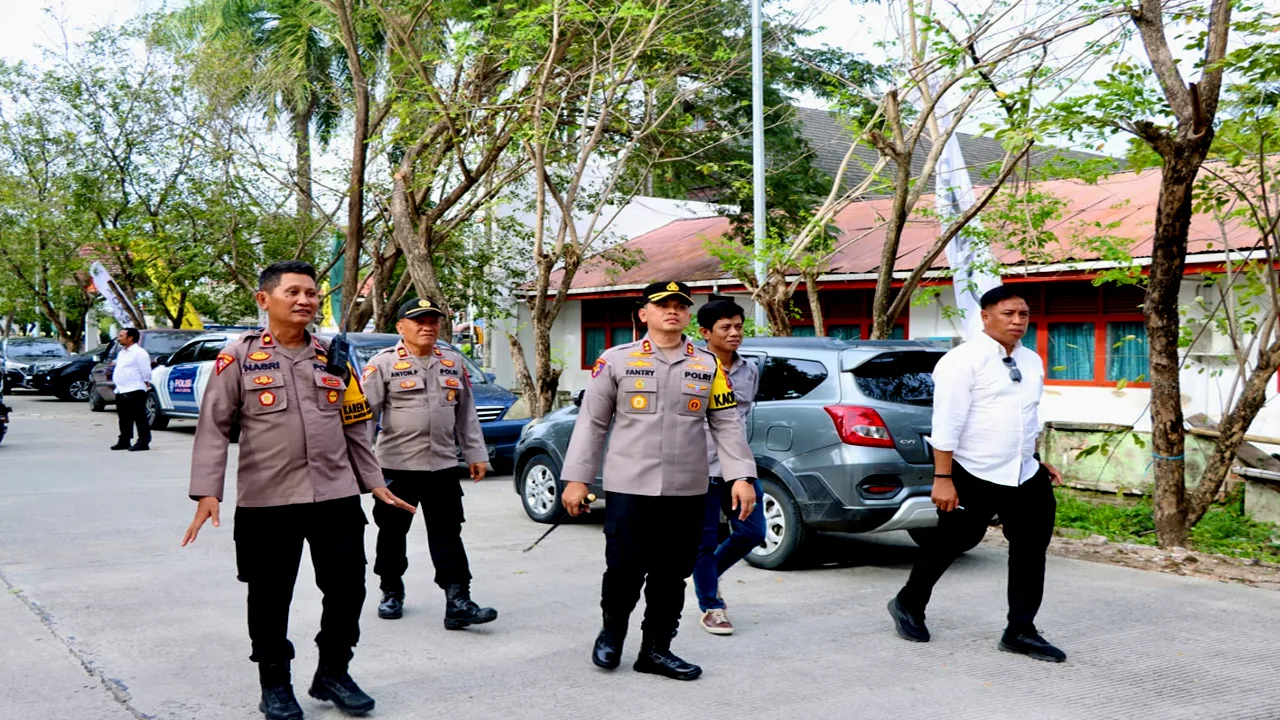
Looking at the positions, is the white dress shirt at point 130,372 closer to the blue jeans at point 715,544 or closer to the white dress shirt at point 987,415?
the blue jeans at point 715,544

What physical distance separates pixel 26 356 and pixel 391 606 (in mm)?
31786

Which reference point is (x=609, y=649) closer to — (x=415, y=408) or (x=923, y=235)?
(x=415, y=408)

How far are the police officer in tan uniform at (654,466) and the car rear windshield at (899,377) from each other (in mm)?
2490

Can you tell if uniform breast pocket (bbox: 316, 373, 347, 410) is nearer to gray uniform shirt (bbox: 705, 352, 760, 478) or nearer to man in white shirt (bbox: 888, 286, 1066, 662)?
gray uniform shirt (bbox: 705, 352, 760, 478)

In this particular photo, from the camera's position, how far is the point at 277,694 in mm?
4574

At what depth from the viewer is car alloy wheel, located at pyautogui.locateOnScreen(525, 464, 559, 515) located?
9852 millimetres

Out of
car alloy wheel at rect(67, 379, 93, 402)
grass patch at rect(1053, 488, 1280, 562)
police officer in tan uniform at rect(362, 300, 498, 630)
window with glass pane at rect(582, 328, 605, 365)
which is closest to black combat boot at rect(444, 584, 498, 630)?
police officer in tan uniform at rect(362, 300, 498, 630)

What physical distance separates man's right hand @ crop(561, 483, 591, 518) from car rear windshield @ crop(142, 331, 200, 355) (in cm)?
1954

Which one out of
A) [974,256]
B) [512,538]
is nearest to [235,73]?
[974,256]

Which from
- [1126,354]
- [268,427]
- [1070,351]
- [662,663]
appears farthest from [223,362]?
[1070,351]

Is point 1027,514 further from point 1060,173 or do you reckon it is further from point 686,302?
point 1060,173

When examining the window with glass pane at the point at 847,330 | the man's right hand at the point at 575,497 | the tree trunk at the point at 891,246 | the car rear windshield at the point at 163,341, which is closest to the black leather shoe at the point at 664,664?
the man's right hand at the point at 575,497

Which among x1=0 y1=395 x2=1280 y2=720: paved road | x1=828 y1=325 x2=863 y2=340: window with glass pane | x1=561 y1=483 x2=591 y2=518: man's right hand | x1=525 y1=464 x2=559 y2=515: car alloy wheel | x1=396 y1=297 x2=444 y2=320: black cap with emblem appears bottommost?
x1=0 y1=395 x2=1280 y2=720: paved road

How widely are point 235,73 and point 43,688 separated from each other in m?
22.4
